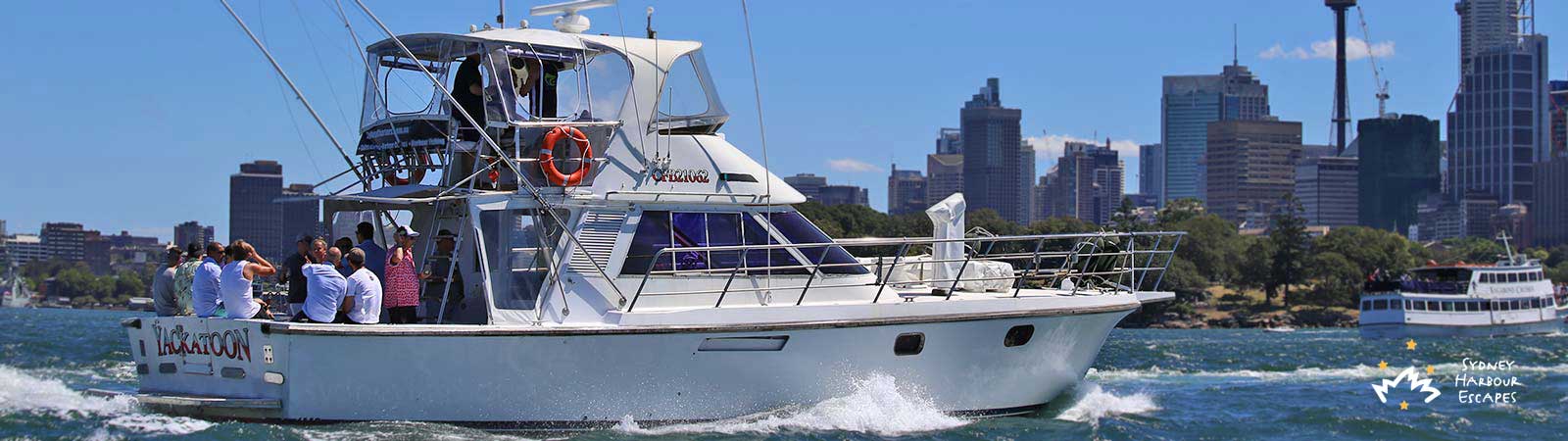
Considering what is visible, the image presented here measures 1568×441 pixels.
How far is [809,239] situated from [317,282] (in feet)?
15.3

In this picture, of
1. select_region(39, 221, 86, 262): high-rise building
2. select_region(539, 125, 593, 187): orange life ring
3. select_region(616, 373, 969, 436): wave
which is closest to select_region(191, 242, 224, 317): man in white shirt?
select_region(539, 125, 593, 187): orange life ring

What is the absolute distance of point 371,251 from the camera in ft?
48.3

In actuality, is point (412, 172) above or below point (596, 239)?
above

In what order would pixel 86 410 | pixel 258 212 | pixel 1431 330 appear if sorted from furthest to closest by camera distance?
1. pixel 1431 330
2. pixel 258 212
3. pixel 86 410

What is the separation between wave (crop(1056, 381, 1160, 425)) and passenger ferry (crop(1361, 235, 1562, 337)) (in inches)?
1751

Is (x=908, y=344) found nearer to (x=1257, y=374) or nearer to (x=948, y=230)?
(x=948, y=230)

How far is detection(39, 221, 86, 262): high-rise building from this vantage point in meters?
154

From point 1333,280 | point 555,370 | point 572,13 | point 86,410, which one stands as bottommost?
point 1333,280

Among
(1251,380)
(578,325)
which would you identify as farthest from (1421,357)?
(578,325)

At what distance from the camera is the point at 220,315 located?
14109 mm

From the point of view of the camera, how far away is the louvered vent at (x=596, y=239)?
47.4 feet

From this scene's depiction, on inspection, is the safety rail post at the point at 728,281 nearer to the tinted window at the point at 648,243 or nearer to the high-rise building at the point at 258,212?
the tinted window at the point at 648,243

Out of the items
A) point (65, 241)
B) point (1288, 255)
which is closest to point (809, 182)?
point (1288, 255)

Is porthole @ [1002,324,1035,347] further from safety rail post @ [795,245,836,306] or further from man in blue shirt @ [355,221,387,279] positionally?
man in blue shirt @ [355,221,387,279]
